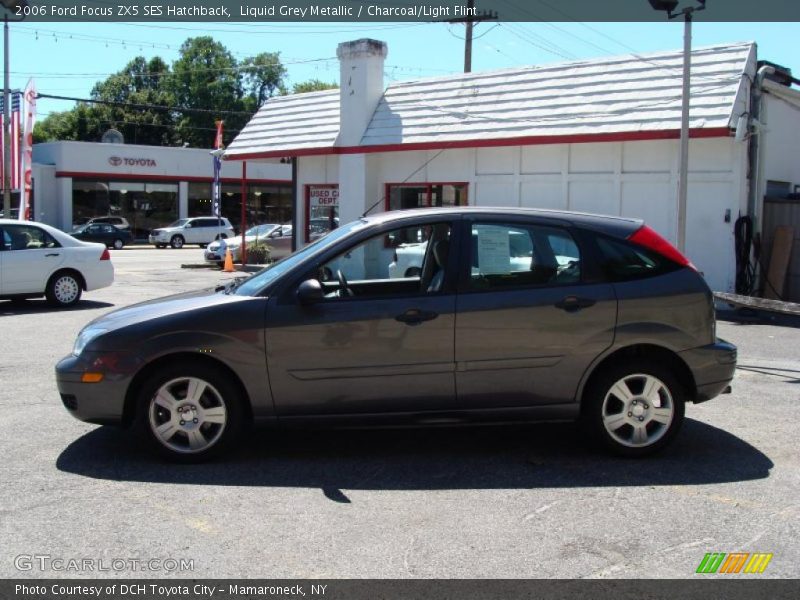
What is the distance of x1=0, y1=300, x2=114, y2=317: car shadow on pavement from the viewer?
1385 cm

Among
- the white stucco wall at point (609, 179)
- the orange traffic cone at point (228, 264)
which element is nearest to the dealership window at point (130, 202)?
the orange traffic cone at point (228, 264)

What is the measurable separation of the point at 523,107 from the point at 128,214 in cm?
3277

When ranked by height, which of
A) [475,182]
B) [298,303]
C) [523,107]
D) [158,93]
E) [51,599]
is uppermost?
[158,93]

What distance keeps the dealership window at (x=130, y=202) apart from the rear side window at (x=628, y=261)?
1610 inches

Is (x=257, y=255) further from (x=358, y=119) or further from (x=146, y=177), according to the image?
(x=146, y=177)

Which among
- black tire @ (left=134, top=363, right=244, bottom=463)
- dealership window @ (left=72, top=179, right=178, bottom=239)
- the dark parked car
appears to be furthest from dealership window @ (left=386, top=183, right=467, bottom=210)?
dealership window @ (left=72, top=179, right=178, bottom=239)

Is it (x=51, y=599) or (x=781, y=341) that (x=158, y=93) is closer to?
(x=781, y=341)

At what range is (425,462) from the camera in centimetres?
578

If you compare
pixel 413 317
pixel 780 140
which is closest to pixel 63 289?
pixel 413 317

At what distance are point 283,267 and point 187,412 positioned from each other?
1.17 meters

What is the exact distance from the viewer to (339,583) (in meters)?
3.94

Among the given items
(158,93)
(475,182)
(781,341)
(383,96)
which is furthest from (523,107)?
(158,93)

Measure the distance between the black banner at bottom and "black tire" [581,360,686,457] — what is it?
177 centimetres

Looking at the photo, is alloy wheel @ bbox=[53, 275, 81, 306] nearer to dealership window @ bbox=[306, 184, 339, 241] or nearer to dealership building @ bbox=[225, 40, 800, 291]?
dealership building @ bbox=[225, 40, 800, 291]
